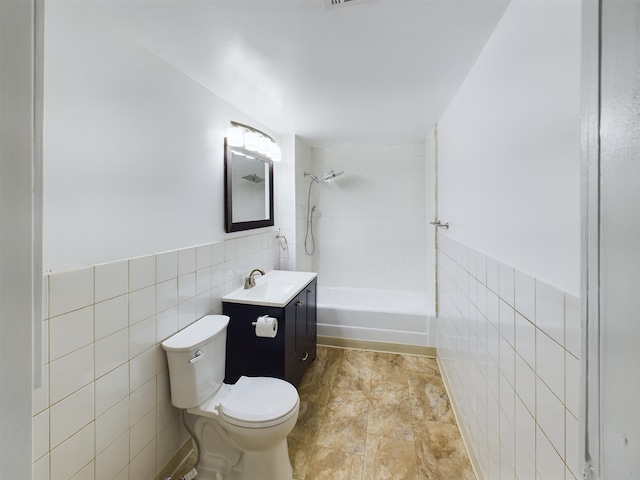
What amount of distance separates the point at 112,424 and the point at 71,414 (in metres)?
0.22

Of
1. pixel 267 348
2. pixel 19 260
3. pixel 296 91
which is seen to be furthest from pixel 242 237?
pixel 19 260

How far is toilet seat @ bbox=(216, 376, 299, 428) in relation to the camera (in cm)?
131

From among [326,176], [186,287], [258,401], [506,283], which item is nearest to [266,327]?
[258,401]

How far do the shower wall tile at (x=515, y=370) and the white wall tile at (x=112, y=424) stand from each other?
5.21 feet

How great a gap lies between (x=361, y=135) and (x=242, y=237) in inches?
69.1

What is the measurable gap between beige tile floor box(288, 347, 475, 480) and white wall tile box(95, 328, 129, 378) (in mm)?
1088

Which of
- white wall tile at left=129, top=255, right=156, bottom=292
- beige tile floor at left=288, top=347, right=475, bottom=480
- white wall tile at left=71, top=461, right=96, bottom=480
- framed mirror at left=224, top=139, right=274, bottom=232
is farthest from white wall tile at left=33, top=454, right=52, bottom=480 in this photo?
framed mirror at left=224, top=139, right=274, bottom=232

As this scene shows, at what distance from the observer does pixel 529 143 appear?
91 centimetres

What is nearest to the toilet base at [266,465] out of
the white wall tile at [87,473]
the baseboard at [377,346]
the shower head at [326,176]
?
the white wall tile at [87,473]

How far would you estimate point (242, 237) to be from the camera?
2.22 meters

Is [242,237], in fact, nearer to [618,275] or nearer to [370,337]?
[370,337]

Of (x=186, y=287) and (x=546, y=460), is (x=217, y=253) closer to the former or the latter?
(x=186, y=287)

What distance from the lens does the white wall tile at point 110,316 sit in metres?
1.09

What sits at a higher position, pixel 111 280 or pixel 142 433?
pixel 111 280
